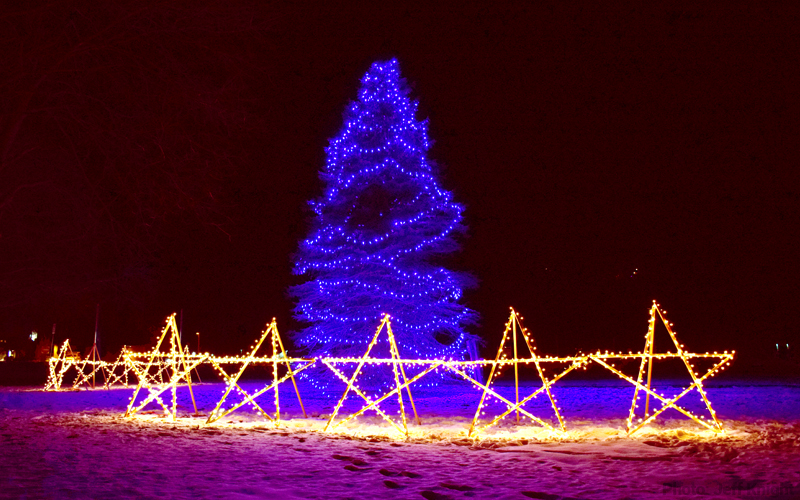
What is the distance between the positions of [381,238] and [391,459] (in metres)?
11.5

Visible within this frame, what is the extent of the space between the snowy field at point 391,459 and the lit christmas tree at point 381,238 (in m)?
7.13

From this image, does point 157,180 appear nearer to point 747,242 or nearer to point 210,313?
point 747,242

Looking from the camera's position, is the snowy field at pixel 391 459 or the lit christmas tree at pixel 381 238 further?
the lit christmas tree at pixel 381 238

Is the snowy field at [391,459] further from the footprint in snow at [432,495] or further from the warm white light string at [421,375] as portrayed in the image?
the warm white light string at [421,375]

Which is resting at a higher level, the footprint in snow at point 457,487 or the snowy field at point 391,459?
the snowy field at point 391,459

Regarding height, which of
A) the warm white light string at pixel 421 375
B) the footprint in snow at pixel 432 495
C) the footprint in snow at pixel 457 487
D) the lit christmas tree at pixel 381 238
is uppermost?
the lit christmas tree at pixel 381 238

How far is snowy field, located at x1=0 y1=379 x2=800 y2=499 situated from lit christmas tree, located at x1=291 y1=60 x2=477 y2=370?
713cm

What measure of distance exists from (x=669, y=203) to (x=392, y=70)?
1243cm

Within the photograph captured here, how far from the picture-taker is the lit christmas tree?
17203 mm

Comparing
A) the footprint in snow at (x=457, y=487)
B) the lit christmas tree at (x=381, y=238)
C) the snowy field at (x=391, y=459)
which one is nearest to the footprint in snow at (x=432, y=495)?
the snowy field at (x=391, y=459)

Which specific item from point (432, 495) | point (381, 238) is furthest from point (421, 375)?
Answer: point (381, 238)

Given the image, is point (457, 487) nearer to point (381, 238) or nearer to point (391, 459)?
point (391, 459)

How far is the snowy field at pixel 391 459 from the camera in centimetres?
468

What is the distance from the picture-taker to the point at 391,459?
6.02 meters
